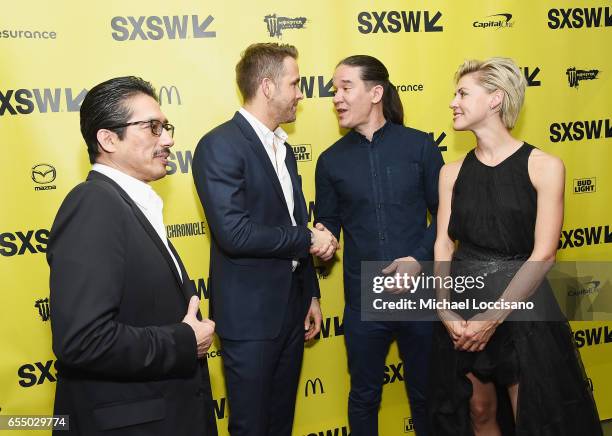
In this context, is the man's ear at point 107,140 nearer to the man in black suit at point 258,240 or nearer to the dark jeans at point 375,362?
the man in black suit at point 258,240

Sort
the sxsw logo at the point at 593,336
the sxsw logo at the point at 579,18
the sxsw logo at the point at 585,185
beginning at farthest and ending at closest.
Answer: the sxsw logo at the point at 593,336 → the sxsw logo at the point at 585,185 → the sxsw logo at the point at 579,18

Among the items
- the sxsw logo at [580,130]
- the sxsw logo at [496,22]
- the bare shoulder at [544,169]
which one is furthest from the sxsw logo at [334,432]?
the sxsw logo at [496,22]

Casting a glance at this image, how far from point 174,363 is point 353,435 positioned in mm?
1552

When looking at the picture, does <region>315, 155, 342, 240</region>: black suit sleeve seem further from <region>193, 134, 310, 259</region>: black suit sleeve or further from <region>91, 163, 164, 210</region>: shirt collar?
<region>91, 163, 164, 210</region>: shirt collar

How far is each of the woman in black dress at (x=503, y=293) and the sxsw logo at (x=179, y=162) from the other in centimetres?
127

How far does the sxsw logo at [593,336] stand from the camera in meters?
3.42

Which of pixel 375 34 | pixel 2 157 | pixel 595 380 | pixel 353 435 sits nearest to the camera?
pixel 2 157

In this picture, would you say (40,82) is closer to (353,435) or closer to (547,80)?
(353,435)

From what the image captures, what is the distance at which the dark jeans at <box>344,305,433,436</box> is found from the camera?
255 centimetres

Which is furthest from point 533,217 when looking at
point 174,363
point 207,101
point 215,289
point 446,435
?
point 207,101

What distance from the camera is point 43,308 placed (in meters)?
2.55

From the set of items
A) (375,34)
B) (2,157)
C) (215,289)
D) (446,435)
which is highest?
(375,34)

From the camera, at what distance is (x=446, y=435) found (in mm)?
2248

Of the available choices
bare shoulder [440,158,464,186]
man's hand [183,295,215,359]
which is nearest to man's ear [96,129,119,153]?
man's hand [183,295,215,359]
